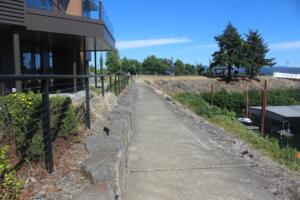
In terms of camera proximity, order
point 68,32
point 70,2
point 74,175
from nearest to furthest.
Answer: point 74,175, point 68,32, point 70,2

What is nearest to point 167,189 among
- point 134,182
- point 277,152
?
point 134,182

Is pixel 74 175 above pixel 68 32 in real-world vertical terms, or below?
below

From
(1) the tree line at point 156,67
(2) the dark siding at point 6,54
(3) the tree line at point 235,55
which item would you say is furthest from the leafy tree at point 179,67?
(2) the dark siding at point 6,54

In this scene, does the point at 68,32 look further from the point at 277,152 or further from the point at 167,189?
the point at 167,189

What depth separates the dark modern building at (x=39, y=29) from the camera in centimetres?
1468

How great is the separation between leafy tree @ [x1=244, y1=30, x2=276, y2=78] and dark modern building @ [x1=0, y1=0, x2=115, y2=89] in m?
70.5

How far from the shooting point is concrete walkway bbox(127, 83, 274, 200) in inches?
201

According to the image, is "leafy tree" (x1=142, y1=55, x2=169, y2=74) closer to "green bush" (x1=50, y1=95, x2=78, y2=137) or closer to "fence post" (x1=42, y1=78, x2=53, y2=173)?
"green bush" (x1=50, y1=95, x2=78, y2=137)

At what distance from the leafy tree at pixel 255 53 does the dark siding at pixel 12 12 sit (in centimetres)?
Answer: 7852

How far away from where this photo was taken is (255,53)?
299 feet

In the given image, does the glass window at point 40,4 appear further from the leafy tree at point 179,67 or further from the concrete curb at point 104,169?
the leafy tree at point 179,67

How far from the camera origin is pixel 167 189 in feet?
17.2

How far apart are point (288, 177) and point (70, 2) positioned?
848 inches

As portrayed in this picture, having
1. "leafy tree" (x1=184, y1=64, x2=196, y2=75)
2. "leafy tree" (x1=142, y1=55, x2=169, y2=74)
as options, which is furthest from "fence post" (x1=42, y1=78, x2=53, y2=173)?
"leafy tree" (x1=184, y1=64, x2=196, y2=75)
